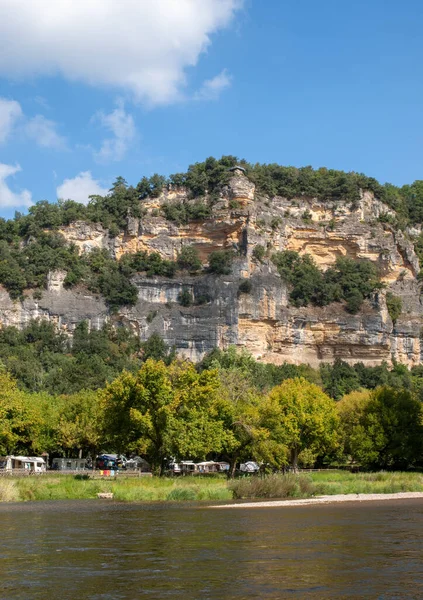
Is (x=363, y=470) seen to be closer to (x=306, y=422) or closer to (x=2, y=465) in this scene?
(x=306, y=422)

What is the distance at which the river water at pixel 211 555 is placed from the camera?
68.9 ft

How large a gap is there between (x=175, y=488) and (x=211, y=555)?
80.7 ft

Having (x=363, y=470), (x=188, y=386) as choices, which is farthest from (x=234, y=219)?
(x=188, y=386)

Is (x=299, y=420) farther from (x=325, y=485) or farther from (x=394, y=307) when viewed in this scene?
(x=394, y=307)

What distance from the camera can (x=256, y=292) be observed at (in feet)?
508

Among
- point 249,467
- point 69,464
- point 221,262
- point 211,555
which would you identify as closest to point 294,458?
point 249,467

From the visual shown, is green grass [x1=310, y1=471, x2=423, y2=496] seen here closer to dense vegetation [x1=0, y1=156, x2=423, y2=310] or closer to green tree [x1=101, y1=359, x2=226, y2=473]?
green tree [x1=101, y1=359, x2=226, y2=473]

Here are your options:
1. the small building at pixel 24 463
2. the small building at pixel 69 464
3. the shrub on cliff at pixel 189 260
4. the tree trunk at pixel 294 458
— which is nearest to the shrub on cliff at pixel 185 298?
the shrub on cliff at pixel 189 260

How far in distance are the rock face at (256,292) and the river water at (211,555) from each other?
4414 inches

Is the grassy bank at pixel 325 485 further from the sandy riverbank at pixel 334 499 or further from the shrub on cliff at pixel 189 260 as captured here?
the shrub on cliff at pixel 189 260

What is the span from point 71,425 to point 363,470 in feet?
84.7

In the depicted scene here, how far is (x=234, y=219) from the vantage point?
16612cm

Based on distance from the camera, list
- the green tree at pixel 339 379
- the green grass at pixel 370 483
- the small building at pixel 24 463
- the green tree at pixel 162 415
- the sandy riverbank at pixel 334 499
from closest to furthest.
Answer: the sandy riverbank at pixel 334 499 < the green grass at pixel 370 483 < the green tree at pixel 162 415 < the small building at pixel 24 463 < the green tree at pixel 339 379

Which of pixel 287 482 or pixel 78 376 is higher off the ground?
pixel 78 376
